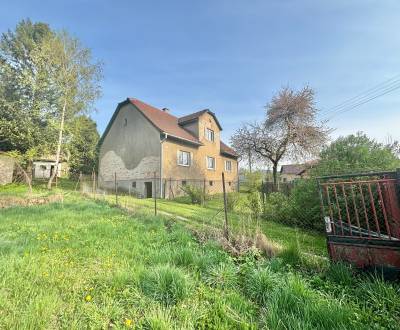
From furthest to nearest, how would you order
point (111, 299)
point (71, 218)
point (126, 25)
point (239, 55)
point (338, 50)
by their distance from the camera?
point (239, 55), point (126, 25), point (338, 50), point (71, 218), point (111, 299)

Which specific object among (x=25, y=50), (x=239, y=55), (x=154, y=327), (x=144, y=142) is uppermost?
(x=25, y=50)

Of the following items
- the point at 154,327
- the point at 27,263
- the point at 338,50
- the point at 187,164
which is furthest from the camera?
the point at 187,164

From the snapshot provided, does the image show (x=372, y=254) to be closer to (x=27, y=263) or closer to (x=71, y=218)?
(x=27, y=263)

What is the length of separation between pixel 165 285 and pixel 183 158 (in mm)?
18768

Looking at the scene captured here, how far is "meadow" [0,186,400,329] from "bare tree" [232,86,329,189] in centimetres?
2027

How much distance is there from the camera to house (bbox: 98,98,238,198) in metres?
19.6

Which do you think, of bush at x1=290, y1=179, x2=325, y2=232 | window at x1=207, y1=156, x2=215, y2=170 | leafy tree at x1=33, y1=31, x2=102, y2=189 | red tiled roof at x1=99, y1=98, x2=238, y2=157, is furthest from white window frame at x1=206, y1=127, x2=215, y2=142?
bush at x1=290, y1=179, x2=325, y2=232

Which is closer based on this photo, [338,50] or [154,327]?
[154,327]

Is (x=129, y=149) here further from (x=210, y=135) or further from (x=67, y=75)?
(x=210, y=135)

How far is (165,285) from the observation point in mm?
3205

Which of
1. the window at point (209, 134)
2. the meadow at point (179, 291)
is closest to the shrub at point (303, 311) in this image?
the meadow at point (179, 291)

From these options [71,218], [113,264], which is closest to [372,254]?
[113,264]

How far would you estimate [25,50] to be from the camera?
26672 mm

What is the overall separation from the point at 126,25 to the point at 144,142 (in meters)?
10.4
